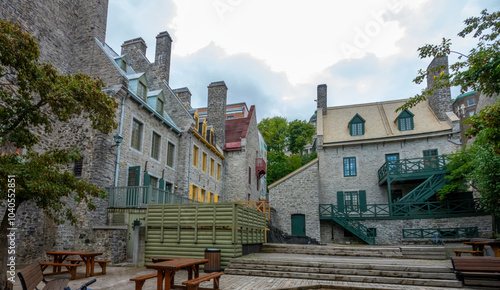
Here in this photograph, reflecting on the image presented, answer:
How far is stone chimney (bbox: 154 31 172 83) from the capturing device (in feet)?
68.9

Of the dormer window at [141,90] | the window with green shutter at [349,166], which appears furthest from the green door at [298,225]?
Answer: the dormer window at [141,90]

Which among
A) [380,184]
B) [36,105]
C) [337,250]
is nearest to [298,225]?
[380,184]

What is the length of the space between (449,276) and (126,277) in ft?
26.6

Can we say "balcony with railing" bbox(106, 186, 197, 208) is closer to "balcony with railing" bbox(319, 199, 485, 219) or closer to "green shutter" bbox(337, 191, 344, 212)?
"balcony with railing" bbox(319, 199, 485, 219)

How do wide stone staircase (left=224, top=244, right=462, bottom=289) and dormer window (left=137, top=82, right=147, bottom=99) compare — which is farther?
dormer window (left=137, top=82, right=147, bottom=99)

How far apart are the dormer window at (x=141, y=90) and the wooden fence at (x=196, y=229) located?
7.33 meters

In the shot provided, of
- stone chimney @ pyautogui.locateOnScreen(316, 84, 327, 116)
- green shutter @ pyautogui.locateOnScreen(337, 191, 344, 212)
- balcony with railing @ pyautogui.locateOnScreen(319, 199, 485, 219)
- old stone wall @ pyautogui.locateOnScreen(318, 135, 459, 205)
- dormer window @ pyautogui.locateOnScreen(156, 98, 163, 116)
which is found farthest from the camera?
stone chimney @ pyautogui.locateOnScreen(316, 84, 327, 116)

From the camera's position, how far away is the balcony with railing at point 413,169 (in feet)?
70.0

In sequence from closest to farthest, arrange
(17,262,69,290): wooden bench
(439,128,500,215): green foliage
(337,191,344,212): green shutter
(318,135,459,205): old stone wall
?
(17,262,69,290): wooden bench, (439,128,500,215): green foliage, (318,135,459,205): old stone wall, (337,191,344,212): green shutter

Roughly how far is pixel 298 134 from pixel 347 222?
1945 centimetres

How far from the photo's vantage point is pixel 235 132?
89.6 ft

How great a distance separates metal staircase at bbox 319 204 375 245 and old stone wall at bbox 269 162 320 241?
2.77 feet

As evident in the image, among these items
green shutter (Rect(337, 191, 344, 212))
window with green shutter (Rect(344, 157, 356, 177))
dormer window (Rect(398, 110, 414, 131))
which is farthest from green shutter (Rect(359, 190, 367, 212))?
dormer window (Rect(398, 110, 414, 131))

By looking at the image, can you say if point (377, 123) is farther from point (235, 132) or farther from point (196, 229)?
point (196, 229)
